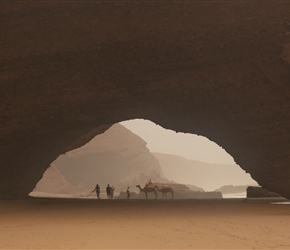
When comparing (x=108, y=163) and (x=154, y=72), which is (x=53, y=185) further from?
(x=154, y=72)

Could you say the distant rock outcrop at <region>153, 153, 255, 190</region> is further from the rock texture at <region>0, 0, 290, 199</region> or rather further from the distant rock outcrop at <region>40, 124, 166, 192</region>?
the rock texture at <region>0, 0, 290, 199</region>

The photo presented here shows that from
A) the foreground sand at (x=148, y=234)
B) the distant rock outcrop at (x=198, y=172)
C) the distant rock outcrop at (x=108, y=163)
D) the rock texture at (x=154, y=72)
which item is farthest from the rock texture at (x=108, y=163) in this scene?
the distant rock outcrop at (x=198, y=172)

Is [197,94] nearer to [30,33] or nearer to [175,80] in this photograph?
[175,80]

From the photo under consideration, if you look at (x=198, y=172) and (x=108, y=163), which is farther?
(x=198, y=172)

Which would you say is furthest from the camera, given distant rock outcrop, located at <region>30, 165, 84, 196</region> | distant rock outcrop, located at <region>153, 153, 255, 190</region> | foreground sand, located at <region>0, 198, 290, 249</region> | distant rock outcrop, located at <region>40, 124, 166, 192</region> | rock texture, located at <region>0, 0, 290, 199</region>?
distant rock outcrop, located at <region>153, 153, 255, 190</region>

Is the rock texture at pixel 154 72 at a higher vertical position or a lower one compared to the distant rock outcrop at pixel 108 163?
lower

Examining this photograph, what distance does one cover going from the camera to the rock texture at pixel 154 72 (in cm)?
863

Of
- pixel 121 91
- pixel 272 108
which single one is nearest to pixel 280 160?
pixel 272 108

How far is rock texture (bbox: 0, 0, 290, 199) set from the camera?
8.63 metres

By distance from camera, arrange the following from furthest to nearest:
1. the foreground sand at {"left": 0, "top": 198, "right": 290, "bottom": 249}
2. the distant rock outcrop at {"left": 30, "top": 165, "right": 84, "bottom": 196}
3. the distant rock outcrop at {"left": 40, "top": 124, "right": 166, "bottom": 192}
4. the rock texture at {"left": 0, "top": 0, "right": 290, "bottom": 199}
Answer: the distant rock outcrop at {"left": 40, "top": 124, "right": 166, "bottom": 192} → the distant rock outcrop at {"left": 30, "top": 165, "right": 84, "bottom": 196} → the rock texture at {"left": 0, "top": 0, "right": 290, "bottom": 199} → the foreground sand at {"left": 0, "top": 198, "right": 290, "bottom": 249}

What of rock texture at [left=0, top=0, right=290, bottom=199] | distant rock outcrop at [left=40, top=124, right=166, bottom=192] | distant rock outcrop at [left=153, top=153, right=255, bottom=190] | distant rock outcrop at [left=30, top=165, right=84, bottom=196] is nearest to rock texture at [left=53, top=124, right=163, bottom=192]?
distant rock outcrop at [left=40, top=124, right=166, bottom=192]

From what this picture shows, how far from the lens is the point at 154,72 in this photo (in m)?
10.4

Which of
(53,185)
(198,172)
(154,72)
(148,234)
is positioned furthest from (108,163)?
(198,172)

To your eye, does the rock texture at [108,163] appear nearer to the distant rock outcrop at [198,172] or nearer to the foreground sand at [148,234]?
the foreground sand at [148,234]
